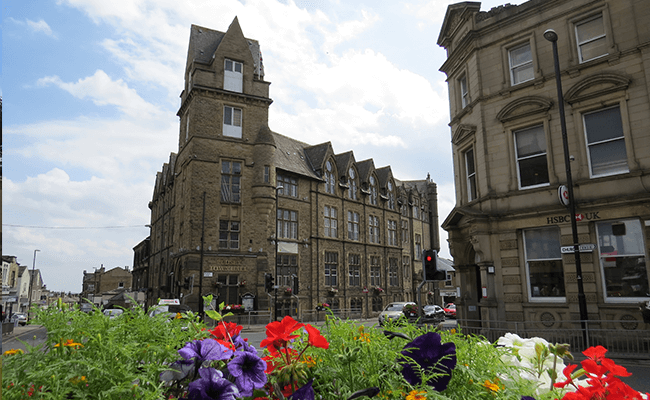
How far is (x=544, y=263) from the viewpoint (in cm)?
1530

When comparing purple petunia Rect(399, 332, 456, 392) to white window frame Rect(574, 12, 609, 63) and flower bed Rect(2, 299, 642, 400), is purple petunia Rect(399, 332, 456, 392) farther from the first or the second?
white window frame Rect(574, 12, 609, 63)

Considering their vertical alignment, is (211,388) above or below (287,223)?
below

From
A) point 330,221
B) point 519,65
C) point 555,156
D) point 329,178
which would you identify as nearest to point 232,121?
point 329,178

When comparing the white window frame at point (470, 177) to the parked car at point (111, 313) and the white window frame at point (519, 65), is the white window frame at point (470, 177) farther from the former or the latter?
the parked car at point (111, 313)

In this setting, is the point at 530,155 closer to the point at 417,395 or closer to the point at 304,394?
the point at 417,395

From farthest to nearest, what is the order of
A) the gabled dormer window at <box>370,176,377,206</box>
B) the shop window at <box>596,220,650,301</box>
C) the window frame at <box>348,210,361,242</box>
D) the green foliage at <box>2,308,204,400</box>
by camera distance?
the gabled dormer window at <box>370,176,377,206</box> < the window frame at <box>348,210,361,242</box> < the shop window at <box>596,220,650,301</box> < the green foliage at <box>2,308,204,400</box>

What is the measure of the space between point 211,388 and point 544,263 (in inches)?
643

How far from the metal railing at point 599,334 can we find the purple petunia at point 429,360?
10.4m

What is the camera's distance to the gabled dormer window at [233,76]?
33.3 meters

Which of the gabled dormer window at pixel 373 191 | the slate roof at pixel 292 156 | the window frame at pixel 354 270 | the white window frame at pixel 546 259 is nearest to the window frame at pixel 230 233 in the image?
the slate roof at pixel 292 156

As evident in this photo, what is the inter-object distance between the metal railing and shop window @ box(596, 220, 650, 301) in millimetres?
1129

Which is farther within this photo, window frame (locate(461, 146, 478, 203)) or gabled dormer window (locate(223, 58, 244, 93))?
gabled dormer window (locate(223, 58, 244, 93))

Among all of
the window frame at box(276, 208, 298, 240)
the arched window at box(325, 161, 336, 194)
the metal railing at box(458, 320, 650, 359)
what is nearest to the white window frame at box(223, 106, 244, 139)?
the window frame at box(276, 208, 298, 240)

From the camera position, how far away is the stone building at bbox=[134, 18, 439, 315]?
1208 inches
